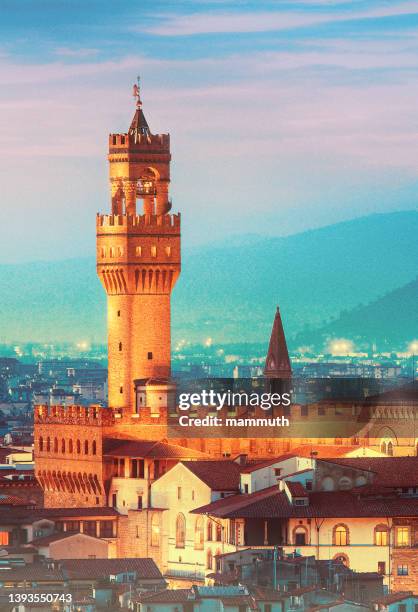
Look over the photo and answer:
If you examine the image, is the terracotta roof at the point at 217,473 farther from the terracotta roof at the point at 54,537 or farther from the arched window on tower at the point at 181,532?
the terracotta roof at the point at 54,537

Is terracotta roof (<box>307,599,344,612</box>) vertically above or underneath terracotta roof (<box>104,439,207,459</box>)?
underneath

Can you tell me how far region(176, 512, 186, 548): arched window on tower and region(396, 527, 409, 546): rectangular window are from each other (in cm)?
781

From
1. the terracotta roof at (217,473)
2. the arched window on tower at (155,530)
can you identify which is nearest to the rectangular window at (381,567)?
the terracotta roof at (217,473)

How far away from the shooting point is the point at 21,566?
8788 centimetres

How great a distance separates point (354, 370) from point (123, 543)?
284ft

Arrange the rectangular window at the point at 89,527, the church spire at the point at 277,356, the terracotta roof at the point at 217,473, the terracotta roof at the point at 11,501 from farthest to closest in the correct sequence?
the church spire at the point at 277,356 < the terracotta roof at the point at 11,501 < the rectangular window at the point at 89,527 < the terracotta roof at the point at 217,473

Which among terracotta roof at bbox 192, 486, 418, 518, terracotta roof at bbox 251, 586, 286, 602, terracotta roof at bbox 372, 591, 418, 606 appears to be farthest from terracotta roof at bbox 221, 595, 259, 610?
terracotta roof at bbox 192, 486, 418, 518

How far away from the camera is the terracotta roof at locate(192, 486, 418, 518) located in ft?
298

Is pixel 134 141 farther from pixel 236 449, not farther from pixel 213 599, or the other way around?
pixel 213 599

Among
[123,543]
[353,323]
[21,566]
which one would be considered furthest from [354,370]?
[21,566]

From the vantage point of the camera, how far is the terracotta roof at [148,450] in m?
104

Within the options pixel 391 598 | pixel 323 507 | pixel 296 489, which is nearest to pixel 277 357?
pixel 296 489

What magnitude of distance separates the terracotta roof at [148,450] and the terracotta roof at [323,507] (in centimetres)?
1029

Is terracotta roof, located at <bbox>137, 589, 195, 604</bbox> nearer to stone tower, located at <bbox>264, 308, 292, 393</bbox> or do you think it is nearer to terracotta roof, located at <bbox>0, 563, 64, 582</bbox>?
terracotta roof, located at <bbox>0, 563, 64, 582</bbox>
